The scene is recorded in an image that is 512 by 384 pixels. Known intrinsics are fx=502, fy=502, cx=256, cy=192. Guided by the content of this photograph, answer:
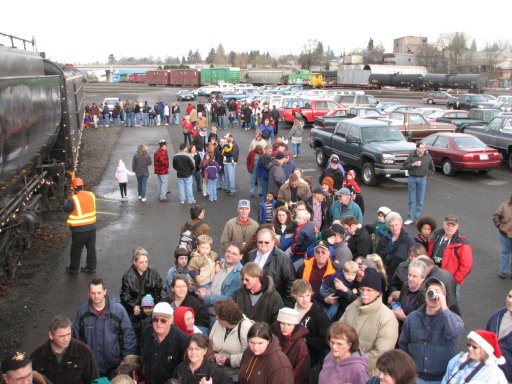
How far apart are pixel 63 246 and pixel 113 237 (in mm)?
1162

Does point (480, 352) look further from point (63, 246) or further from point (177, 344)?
point (63, 246)

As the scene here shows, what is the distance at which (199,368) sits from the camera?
4.32 m

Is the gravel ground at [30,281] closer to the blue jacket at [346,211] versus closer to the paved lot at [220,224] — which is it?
the paved lot at [220,224]

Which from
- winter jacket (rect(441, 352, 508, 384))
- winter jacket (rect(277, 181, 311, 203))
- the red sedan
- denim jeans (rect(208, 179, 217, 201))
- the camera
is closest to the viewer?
winter jacket (rect(441, 352, 508, 384))

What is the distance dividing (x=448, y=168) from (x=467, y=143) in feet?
3.46

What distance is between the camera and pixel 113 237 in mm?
11812

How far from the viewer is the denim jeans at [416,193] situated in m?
12.1

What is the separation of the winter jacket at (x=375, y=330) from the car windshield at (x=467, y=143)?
1396cm

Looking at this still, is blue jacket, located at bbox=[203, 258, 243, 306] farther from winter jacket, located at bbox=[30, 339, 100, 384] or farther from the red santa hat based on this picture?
the red santa hat

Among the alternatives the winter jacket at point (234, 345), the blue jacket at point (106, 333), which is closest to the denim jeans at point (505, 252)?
the winter jacket at point (234, 345)

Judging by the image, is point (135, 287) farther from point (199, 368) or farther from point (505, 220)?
point (505, 220)

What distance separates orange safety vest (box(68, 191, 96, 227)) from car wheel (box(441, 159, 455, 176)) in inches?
504

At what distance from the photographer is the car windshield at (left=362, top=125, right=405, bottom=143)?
1689 centimetres

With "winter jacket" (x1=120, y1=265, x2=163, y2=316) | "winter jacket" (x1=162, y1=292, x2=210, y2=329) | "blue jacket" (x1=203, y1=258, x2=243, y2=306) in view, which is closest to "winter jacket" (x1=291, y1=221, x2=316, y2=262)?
"blue jacket" (x1=203, y1=258, x2=243, y2=306)
